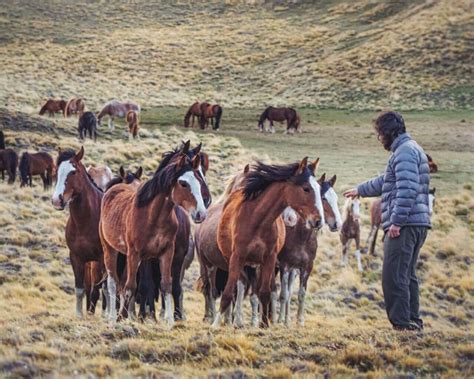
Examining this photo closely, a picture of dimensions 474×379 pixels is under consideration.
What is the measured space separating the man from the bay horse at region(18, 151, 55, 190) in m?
16.1

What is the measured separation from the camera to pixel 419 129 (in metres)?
37.1

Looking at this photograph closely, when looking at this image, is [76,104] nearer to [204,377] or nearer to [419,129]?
[419,129]

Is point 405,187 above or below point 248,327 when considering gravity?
above

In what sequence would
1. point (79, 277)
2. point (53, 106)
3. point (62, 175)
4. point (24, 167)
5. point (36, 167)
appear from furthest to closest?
1. point (53, 106)
2. point (36, 167)
3. point (24, 167)
4. point (79, 277)
5. point (62, 175)

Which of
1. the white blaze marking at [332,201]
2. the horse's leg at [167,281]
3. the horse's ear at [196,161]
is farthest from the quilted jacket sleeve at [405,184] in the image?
the white blaze marking at [332,201]

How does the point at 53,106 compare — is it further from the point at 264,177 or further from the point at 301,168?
the point at 301,168

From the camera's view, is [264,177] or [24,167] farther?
[24,167]

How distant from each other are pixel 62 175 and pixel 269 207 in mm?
2872

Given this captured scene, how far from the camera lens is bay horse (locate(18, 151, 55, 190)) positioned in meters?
21.2

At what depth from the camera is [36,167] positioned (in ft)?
70.6

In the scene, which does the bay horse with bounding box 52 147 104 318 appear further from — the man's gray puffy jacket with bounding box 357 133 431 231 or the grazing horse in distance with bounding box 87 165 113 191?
the grazing horse in distance with bounding box 87 165 113 191

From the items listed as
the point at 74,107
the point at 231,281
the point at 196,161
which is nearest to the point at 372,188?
the point at 231,281

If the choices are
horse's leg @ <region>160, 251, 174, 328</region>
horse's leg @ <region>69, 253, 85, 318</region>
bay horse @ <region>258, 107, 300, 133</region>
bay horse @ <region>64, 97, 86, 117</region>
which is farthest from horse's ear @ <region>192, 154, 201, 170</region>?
bay horse @ <region>64, 97, 86, 117</region>

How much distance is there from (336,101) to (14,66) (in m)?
25.5
